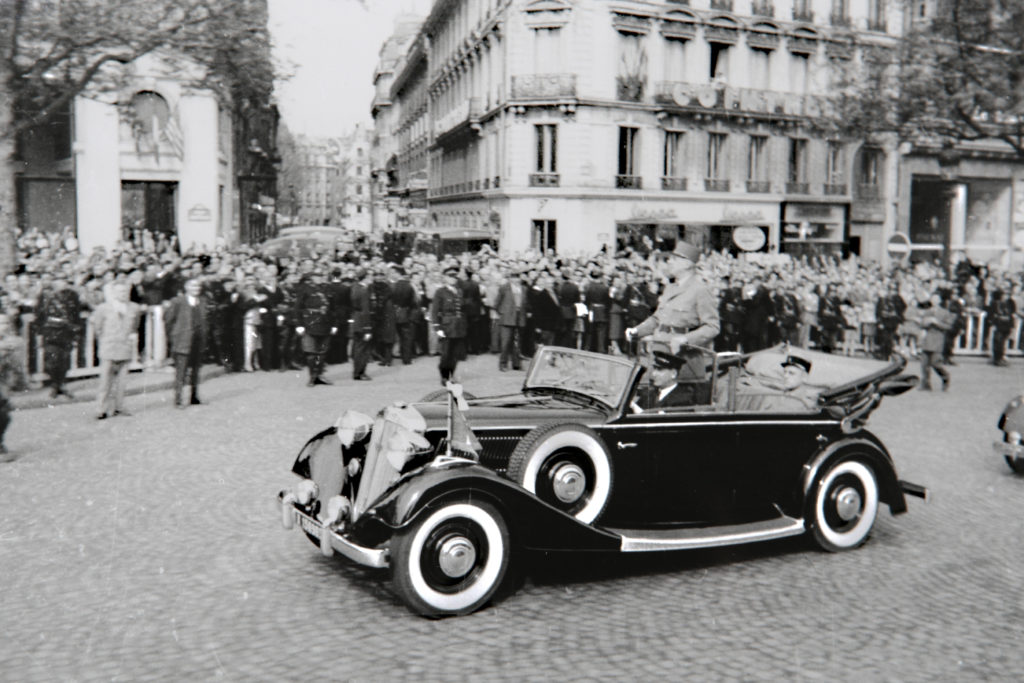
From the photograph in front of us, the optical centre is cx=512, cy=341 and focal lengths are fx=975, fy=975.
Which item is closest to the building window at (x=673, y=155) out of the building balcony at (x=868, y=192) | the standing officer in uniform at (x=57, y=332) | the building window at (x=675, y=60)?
the building window at (x=675, y=60)

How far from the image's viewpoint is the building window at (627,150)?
117 feet

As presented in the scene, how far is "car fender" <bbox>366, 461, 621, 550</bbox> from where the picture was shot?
17.6 feet

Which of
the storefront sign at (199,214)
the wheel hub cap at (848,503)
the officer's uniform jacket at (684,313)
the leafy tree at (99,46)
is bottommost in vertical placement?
the wheel hub cap at (848,503)

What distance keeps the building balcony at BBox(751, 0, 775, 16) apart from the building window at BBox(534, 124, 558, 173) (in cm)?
984

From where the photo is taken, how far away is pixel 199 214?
97.8 ft

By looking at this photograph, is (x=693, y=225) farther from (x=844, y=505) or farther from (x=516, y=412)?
(x=516, y=412)

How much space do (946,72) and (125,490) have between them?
18898mm

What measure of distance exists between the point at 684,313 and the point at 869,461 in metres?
1.93

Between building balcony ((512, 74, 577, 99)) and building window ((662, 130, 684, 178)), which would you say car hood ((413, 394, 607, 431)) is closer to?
building balcony ((512, 74, 577, 99))

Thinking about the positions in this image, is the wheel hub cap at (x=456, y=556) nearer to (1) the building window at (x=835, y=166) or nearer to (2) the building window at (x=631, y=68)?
(2) the building window at (x=631, y=68)

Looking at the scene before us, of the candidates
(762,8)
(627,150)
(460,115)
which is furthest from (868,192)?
(460,115)

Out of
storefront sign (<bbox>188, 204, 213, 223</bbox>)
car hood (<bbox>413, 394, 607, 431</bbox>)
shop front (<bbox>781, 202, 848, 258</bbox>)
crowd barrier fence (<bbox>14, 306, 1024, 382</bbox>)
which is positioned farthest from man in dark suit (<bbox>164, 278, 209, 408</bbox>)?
shop front (<bbox>781, 202, 848, 258</bbox>)

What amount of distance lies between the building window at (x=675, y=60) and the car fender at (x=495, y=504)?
32.6 metres

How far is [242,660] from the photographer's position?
486 cm
